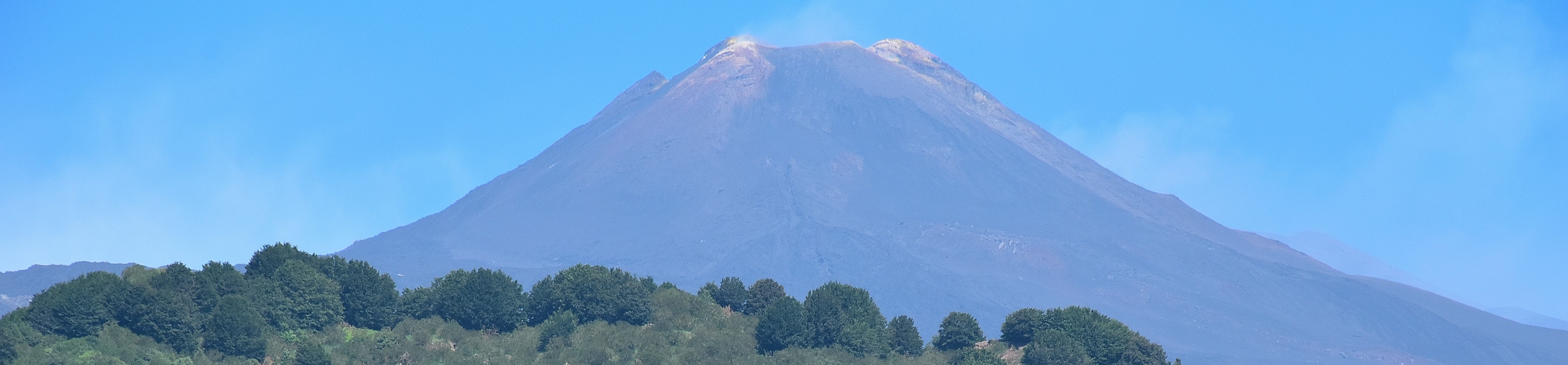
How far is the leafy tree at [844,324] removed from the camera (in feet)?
184

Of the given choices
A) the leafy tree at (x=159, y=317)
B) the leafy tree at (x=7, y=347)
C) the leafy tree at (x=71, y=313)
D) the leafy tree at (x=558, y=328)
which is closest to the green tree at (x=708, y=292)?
the leafy tree at (x=558, y=328)

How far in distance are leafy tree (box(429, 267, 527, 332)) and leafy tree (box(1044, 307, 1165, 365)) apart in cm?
2023

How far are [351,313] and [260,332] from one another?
5869 mm

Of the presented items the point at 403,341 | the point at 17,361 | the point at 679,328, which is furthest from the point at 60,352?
the point at 679,328

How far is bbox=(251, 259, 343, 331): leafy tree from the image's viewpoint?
175 ft

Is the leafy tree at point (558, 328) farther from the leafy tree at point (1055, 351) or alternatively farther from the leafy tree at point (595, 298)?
the leafy tree at point (1055, 351)

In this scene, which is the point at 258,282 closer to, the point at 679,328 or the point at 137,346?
the point at 137,346

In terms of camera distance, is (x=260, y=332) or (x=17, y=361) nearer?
(x=17, y=361)

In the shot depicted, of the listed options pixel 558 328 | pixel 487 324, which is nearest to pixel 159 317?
pixel 487 324

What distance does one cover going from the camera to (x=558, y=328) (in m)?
55.8

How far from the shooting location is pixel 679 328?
5678 cm

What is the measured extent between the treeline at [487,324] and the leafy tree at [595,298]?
63mm

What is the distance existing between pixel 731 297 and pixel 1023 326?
12571mm

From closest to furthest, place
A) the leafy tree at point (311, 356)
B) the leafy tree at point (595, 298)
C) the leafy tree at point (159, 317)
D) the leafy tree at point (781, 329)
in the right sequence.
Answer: the leafy tree at point (311, 356)
the leafy tree at point (159, 317)
the leafy tree at point (781, 329)
the leafy tree at point (595, 298)
